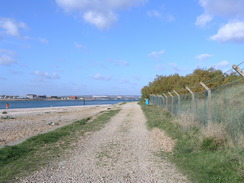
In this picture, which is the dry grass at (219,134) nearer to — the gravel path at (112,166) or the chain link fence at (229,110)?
the chain link fence at (229,110)

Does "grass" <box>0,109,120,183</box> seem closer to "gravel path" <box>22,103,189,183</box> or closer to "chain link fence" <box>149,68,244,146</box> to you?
"gravel path" <box>22,103,189,183</box>

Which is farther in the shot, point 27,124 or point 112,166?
point 27,124

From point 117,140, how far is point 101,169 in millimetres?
4910

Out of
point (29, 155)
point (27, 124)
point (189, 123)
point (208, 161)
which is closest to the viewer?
point (208, 161)

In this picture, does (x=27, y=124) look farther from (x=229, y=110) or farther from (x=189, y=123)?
(x=229, y=110)

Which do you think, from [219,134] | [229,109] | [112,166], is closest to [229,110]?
[229,109]

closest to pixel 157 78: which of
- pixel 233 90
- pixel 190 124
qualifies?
pixel 190 124

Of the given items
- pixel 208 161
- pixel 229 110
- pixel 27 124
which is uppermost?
pixel 229 110

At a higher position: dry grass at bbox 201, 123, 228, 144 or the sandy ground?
dry grass at bbox 201, 123, 228, 144

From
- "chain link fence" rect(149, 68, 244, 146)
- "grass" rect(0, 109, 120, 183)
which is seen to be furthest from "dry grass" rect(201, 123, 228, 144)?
"grass" rect(0, 109, 120, 183)

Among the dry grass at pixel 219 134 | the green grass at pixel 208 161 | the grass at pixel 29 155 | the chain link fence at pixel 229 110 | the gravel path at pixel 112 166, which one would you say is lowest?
the gravel path at pixel 112 166

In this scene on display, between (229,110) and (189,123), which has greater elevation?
(229,110)

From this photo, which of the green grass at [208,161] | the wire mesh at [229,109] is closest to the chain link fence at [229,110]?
the wire mesh at [229,109]

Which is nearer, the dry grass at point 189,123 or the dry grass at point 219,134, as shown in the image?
the dry grass at point 219,134
